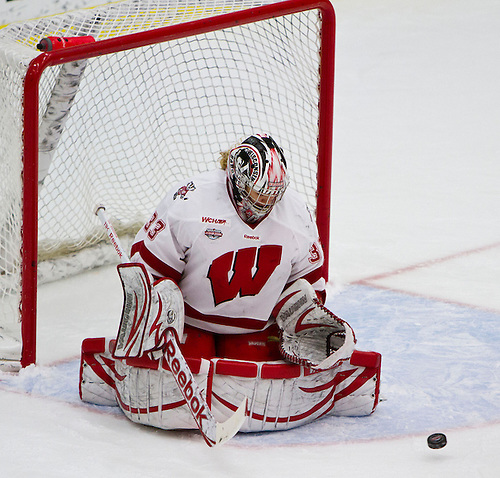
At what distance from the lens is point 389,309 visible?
3289 mm

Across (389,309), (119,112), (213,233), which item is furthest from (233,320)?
(119,112)

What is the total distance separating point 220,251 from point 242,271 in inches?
3.1

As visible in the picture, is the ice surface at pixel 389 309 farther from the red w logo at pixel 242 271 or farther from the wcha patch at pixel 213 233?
the wcha patch at pixel 213 233

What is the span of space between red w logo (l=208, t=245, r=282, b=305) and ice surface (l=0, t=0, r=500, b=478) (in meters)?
0.35

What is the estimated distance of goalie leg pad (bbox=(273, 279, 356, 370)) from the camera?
95.4 inches

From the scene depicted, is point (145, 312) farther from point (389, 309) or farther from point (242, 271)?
point (389, 309)

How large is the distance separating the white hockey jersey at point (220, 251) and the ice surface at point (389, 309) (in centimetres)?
31

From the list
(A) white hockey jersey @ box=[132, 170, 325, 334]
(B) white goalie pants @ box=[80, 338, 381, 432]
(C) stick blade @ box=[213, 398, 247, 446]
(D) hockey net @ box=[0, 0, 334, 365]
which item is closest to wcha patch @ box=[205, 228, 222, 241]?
(A) white hockey jersey @ box=[132, 170, 325, 334]

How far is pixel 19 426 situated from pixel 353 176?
3.07 meters

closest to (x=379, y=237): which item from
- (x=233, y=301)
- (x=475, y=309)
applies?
(x=475, y=309)

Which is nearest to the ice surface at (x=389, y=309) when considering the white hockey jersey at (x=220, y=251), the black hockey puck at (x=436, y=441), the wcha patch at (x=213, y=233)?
the black hockey puck at (x=436, y=441)

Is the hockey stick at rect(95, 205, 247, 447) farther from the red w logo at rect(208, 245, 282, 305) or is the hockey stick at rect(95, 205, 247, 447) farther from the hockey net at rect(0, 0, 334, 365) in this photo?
the hockey net at rect(0, 0, 334, 365)

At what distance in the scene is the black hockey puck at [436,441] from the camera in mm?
2160

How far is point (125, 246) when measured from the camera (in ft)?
12.0
